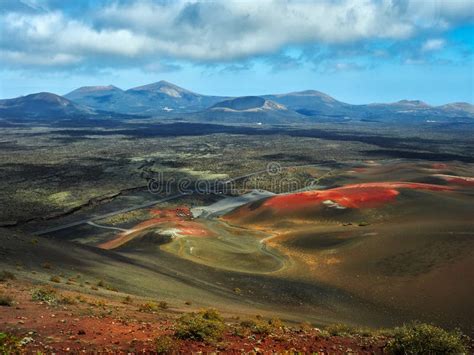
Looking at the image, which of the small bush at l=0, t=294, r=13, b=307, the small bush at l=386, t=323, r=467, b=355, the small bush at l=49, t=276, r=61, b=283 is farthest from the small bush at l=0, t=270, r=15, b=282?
the small bush at l=386, t=323, r=467, b=355

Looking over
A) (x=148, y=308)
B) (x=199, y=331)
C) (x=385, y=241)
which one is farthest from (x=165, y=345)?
(x=385, y=241)

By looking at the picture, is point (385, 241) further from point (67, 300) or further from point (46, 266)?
point (67, 300)

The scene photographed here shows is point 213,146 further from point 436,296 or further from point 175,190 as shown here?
point 436,296

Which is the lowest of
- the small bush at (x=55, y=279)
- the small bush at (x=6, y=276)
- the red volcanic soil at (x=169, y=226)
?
the red volcanic soil at (x=169, y=226)

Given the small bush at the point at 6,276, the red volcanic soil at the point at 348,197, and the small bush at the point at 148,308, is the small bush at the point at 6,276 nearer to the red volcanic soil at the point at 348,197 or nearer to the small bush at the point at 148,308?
the small bush at the point at 148,308

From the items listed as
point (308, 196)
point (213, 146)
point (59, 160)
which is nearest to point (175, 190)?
point (308, 196)

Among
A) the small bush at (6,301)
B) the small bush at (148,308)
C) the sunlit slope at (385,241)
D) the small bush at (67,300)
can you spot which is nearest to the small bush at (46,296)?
the small bush at (67,300)
